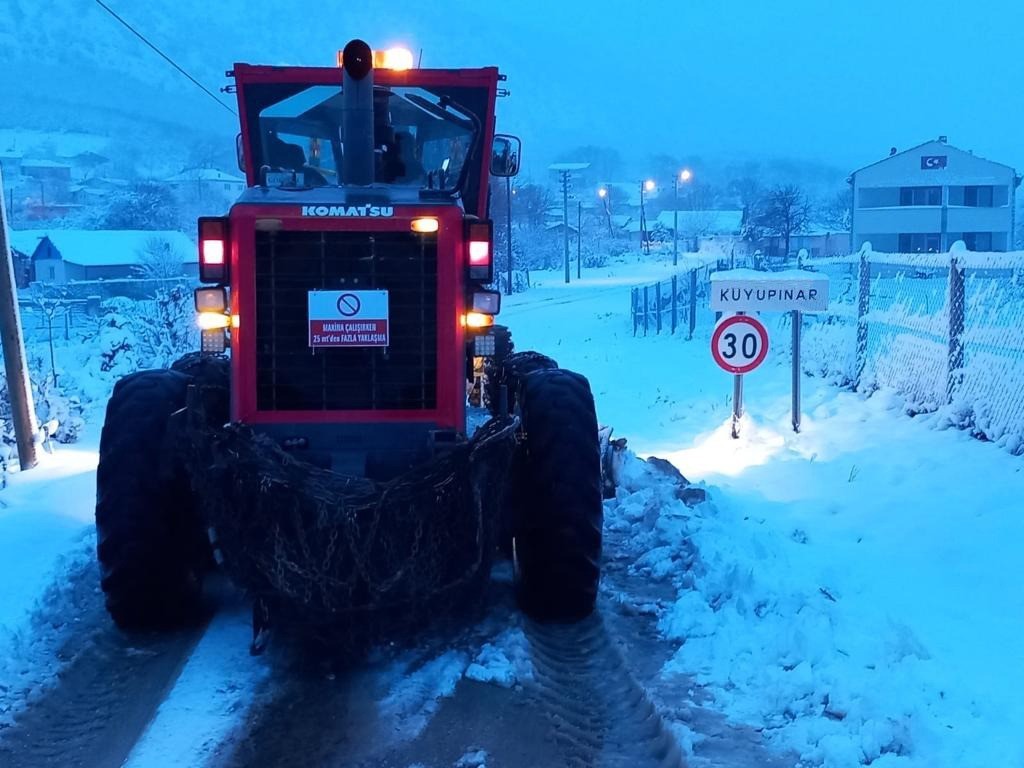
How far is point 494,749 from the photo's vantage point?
13.8 feet

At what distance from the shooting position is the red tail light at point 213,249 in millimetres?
5258

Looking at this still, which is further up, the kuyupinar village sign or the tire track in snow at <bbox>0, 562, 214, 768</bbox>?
the kuyupinar village sign

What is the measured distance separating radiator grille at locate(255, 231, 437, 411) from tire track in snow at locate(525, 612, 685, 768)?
1.38 meters

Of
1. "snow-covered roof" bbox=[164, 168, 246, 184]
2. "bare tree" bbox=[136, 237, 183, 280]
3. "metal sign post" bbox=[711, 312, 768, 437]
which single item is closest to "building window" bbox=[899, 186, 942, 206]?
"bare tree" bbox=[136, 237, 183, 280]

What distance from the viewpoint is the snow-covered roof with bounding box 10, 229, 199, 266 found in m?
51.3

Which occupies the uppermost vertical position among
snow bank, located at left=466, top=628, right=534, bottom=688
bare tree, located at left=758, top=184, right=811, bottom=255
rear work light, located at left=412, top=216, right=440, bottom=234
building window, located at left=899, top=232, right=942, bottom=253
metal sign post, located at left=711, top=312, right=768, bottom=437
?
bare tree, located at left=758, top=184, right=811, bottom=255

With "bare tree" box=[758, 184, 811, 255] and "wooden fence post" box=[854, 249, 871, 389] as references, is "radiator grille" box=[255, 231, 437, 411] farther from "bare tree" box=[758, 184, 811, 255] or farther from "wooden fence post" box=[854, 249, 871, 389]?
"bare tree" box=[758, 184, 811, 255]

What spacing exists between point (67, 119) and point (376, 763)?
214 meters

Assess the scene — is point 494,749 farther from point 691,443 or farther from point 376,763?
point 691,443

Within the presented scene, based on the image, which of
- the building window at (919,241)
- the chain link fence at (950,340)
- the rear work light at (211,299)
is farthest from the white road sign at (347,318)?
the building window at (919,241)

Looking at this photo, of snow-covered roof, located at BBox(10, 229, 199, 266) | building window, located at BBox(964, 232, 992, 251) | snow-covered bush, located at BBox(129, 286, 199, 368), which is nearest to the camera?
snow-covered bush, located at BBox(129, 286, 199, 368)

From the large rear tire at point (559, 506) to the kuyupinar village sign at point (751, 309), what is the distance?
15.8ft

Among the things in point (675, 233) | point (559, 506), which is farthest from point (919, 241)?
point (559, 506)

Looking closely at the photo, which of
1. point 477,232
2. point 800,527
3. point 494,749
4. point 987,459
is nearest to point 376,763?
point 494,749
